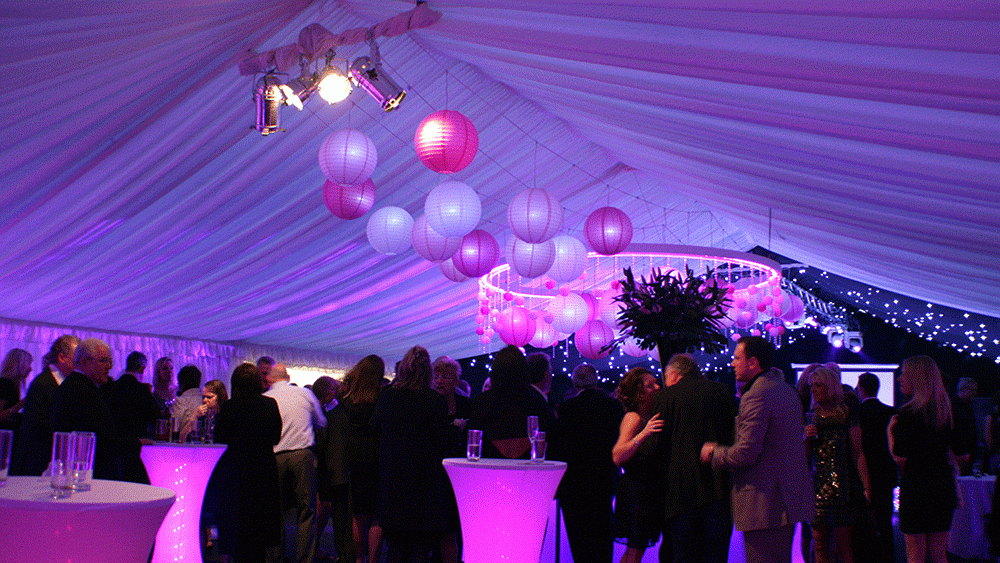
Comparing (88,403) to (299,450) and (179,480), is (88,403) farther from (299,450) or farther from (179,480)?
(299,450)

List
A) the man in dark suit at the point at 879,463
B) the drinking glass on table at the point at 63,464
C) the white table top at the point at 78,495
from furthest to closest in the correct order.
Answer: the man in dark suit at the point at 879,463
the drinking glass on table at the point at 63,464
the white table top at the point at 78,495

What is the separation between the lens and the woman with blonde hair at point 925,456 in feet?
13.1

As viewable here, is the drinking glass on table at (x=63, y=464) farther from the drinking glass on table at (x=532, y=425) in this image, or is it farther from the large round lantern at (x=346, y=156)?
the large round lantern at (x=346, y=156)

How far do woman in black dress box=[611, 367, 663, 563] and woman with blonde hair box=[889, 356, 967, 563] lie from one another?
131 centimetres

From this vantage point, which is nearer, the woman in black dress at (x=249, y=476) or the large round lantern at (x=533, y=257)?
the woman in black dress at (x=249, y=476)

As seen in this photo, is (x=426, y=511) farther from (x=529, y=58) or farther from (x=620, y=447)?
(x=529, y=58)

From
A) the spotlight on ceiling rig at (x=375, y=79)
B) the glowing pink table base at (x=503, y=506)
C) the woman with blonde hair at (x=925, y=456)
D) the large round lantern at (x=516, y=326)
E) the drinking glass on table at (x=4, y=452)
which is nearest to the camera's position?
the drinking glass on table at (x=4, y=452)

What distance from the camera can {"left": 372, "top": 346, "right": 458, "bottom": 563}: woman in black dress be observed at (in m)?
3.72

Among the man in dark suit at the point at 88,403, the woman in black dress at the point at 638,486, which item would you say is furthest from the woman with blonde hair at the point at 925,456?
the man in dark suit at the point at 88,403

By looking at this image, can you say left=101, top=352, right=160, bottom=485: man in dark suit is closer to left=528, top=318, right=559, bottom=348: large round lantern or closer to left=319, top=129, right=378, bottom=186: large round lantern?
left=319, top=129, right=378, bottom=186: large round lantern

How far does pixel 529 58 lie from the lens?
4266mm

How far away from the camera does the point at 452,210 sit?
480 centimetres

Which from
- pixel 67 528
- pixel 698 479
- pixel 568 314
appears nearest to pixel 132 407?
pixel 67 528

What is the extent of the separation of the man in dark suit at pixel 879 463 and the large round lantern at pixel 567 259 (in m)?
2.52
